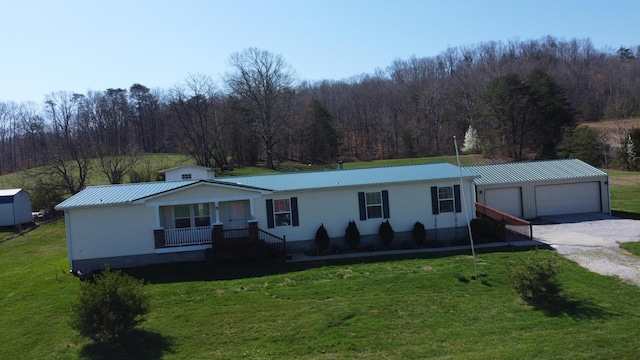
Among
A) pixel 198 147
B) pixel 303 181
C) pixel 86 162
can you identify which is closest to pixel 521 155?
pixel 198 147

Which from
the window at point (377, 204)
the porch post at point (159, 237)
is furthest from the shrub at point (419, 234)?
the porch post at point (159, 237)

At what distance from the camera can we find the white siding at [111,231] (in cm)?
1964

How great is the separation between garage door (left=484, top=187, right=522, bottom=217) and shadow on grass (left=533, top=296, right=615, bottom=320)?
13.8m

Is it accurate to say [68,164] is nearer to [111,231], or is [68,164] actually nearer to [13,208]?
[13,208]

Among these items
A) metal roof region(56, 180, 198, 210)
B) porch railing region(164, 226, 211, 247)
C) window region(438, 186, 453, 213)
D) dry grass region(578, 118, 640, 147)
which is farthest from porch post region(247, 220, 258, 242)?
dry grass region(578, 118, 640, 147)

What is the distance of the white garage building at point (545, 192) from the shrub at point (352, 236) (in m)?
8.94

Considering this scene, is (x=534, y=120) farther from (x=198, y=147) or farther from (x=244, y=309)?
(x=244, y=309)

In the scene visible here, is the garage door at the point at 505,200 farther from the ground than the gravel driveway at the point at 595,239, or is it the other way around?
the garage door at the point at 505,200

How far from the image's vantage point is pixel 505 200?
2697 centimetres

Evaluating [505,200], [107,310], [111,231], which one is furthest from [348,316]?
[505,200]

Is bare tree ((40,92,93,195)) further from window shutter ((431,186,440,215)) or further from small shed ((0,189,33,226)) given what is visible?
window shutter ((431,186,440,215))

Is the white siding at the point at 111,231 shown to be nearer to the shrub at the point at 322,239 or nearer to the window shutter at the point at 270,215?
the window shutter at the point at 270,215

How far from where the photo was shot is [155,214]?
20.0m

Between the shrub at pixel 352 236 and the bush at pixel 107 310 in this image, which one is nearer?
the bush at pixel 107 310
